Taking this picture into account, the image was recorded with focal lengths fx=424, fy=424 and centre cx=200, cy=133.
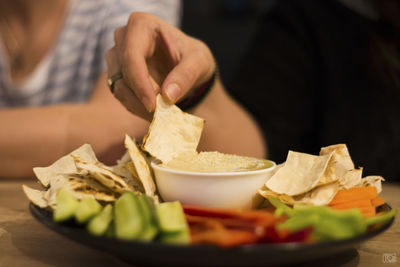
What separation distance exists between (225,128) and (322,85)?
82cm

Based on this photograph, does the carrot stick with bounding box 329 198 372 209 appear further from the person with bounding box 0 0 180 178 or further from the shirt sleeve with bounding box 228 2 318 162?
the shirt sleeve with bounding box 228 2 318 162

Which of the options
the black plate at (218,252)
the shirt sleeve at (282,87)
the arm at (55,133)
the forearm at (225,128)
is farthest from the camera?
the shirt sleeve at (282,87)

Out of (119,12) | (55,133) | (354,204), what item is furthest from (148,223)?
(119,12)

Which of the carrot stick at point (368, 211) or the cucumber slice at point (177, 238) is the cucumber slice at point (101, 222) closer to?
the cucumber slice at point (177, 238)

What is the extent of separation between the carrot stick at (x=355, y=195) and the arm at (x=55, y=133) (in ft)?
2.73

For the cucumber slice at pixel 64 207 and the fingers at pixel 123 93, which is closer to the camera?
the cucumber slice at pixel 64 207

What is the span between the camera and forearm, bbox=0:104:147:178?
1.36 m

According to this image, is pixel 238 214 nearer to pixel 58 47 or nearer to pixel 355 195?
pixel 355 195

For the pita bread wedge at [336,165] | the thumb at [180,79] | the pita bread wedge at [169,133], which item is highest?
the thumb at [180,79]

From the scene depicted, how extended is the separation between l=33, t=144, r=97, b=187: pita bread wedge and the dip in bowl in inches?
7.4

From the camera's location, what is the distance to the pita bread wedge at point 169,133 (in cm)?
77

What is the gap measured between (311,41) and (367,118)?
19.9 inches

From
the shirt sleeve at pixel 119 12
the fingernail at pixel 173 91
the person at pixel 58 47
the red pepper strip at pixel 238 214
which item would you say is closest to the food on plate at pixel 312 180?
the red pepper strip at pixel 238 214

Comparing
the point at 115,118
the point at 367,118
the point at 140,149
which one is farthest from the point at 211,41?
the point at 140,149
